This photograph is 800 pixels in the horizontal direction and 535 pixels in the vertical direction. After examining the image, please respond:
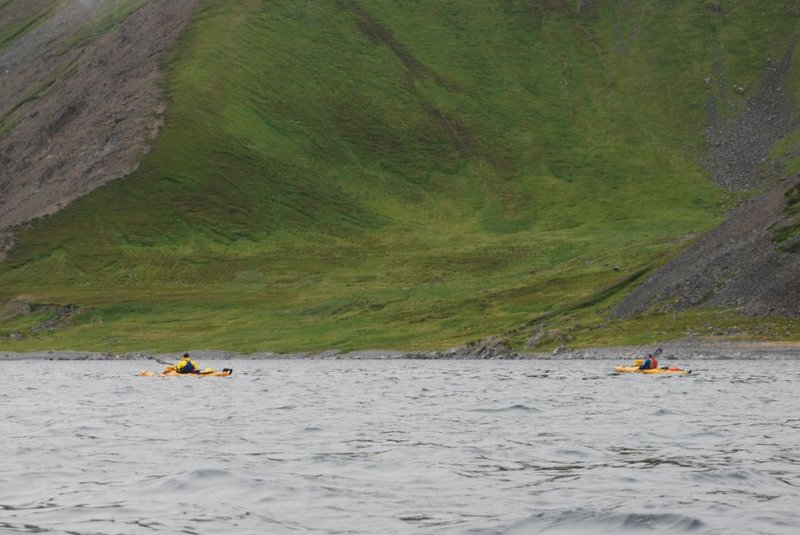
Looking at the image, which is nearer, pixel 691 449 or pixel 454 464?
pixel 454 464

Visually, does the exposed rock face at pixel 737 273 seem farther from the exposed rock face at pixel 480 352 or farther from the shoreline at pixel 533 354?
the exposed rock face at pixel 480 352

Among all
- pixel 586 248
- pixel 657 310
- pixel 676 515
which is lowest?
pixel 676 515

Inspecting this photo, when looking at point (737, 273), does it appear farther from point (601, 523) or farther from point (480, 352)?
point (601, 523)

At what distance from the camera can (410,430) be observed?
41031mm

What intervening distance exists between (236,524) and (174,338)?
5338 inches

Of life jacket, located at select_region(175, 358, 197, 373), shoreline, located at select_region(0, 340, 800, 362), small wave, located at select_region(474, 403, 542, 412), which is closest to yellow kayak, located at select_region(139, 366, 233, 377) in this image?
life jacket, located at select_region(175, 358, 197, 373)

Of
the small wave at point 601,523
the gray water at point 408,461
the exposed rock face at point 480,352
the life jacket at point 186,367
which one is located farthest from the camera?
the exposed rock face at point 480,352

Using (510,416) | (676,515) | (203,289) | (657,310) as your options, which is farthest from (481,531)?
(203,289)

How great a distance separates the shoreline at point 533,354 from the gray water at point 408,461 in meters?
35.9

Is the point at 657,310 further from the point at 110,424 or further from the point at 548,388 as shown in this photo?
the point at 110,424

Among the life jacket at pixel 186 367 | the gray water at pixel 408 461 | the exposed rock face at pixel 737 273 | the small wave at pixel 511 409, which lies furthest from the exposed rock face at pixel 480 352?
the small wave at pixel 511 409

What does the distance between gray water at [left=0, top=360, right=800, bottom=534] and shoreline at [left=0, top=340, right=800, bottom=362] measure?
118 ft

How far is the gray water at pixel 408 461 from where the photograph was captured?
23344mm

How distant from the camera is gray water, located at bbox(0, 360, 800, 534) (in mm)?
23344
